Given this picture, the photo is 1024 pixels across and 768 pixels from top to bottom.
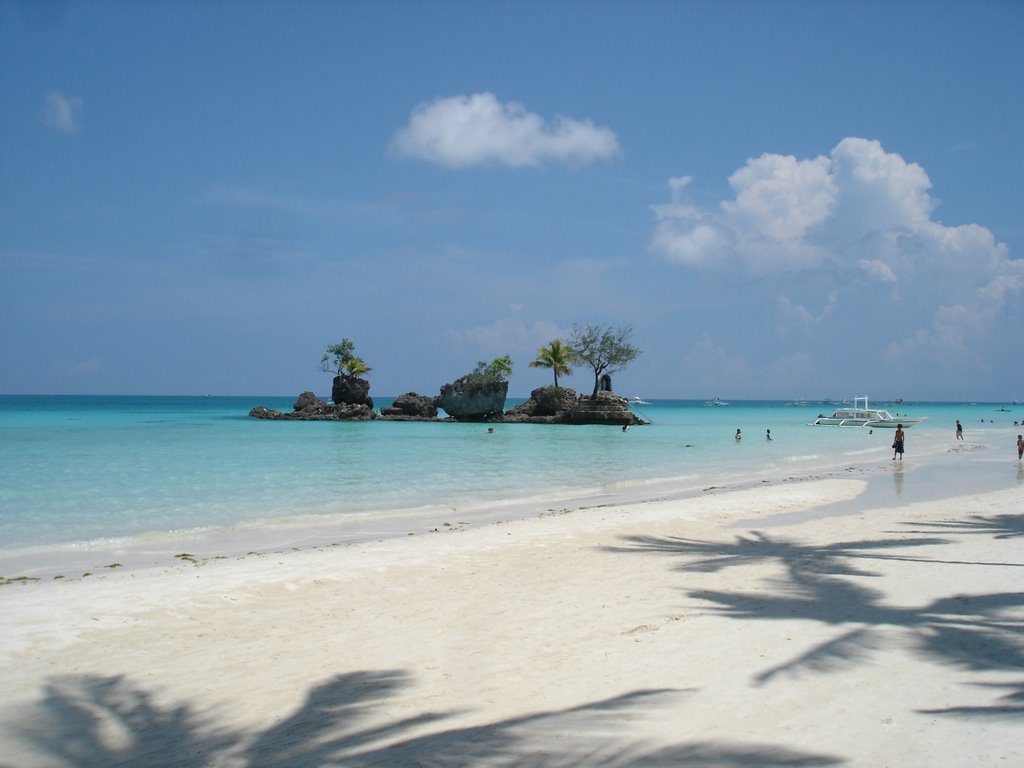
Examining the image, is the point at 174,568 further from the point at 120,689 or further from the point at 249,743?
the point at 249,743

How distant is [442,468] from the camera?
26516mm

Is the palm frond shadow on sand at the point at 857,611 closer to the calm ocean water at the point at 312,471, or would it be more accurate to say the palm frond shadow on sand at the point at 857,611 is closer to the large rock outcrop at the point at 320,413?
the calm ocean water at the point at 312,471

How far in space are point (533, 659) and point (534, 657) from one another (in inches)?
2.2

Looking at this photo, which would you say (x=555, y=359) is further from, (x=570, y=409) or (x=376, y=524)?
(x=376, y=524)

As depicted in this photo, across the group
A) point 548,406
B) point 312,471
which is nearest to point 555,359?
point 548,406

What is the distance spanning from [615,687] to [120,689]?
4042mm

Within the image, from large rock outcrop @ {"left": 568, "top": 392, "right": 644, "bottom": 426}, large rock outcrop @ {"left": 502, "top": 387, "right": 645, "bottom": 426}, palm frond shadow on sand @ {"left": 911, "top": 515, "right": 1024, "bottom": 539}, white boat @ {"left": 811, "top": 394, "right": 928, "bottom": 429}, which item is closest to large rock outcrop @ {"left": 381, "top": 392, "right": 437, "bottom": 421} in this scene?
large rock outcrop @ {"left": 502, "top": 387, "right": 645, "bottom": 426}

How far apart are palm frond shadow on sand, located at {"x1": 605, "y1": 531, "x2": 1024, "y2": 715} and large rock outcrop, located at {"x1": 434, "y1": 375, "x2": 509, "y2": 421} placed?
55.2 m

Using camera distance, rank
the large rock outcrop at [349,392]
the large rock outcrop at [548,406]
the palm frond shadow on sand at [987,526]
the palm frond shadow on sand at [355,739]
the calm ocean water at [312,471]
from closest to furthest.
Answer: the palm frond shadow on sand at [355,739]
the palm frond shadow on sand at [987,526]
the calm ocean water at [312,471]
the large rock outcrop at [548,406]
the large rock outcrop at [349,392]

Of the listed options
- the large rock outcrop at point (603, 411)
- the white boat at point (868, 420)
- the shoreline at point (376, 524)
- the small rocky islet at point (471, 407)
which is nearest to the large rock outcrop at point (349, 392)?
the small rocky islet at point (471, 407)

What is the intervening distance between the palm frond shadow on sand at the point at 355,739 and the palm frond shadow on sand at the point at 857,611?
1433 millimetres

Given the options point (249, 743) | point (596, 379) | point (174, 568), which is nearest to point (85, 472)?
point (174, 568)

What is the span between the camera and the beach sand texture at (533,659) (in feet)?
15.1

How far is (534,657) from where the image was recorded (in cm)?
638
